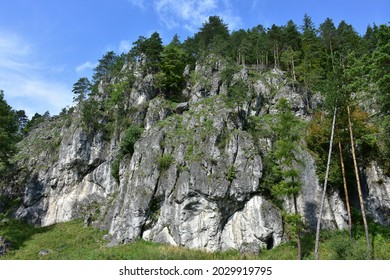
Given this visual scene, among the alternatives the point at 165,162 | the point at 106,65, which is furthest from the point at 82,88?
the point at 165,162

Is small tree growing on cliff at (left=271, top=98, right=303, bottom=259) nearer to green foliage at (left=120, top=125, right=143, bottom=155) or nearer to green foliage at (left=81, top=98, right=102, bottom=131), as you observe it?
green foliage at (left=120, top=125, right=143, bottom=155)

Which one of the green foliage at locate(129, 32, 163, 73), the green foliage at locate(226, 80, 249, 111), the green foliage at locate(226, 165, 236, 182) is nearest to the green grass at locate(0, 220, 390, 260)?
the green foliage at locate(226, 165, 236, 182)

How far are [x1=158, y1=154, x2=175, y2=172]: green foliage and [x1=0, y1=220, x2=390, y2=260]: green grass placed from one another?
7646 mm

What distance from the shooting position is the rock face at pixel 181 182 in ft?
90.7

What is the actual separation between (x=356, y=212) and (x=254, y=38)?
42346mm

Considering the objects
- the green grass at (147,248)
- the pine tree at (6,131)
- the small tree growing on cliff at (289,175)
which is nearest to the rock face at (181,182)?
the green grass at (147,248)

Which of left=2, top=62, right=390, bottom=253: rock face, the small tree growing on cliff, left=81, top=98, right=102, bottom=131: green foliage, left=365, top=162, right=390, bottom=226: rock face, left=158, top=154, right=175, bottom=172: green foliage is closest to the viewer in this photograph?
the small tree growing on cliff

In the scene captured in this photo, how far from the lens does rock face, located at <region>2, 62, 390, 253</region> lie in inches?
1089

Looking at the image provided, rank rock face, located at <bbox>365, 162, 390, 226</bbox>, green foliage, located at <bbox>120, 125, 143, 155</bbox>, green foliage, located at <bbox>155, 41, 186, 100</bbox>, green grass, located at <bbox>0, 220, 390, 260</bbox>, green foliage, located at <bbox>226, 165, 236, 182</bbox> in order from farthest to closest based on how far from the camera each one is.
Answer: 1. green foliage, located at <bbox>155, 41, 186, 100</bbox>
2. green foliage, located at <bbox>120, 125, 143, 155</bbox>
3. green foliage, located at <bbox>226, 165, 236, 182</bbox>
4. rock face, located at <bbox>365, 162, 390, 226</bbox>
5. green grass, located at <bbox>0, 220, 390, 260</bbox>

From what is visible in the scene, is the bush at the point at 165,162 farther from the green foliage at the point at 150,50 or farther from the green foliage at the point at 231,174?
the green foliage at the point at 150,50

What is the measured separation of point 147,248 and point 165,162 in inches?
350

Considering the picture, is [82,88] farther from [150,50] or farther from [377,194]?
[377,194]

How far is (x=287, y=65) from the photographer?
173 feet
